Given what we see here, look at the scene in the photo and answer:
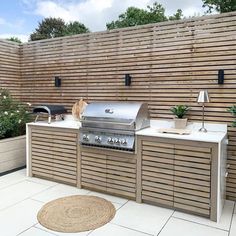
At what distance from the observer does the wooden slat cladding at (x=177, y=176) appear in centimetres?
287

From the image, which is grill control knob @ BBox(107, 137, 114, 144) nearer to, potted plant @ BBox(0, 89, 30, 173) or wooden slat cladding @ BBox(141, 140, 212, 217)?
wooden slat cladding @ BBox(141, 140, 212, 217)

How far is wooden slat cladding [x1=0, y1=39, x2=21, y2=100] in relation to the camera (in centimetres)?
514

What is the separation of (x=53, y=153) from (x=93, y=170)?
Answer: 818mm

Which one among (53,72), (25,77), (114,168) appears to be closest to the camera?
(114,168)

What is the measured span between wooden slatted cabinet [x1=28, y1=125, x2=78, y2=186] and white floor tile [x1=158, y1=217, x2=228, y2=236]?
5.54ft

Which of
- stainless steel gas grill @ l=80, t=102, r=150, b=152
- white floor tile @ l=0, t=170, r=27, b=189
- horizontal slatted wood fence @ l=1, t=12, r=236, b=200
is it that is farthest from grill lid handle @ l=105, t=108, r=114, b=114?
white floor tile @ l=0, t=170, r=27, b=189

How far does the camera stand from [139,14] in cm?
1667

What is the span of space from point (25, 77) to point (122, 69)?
249 cm

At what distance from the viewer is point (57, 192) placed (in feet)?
12.0

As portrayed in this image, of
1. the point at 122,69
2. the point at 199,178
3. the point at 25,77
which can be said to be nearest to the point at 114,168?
the point at 199,178

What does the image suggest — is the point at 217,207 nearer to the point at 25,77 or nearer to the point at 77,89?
the point at 77,89

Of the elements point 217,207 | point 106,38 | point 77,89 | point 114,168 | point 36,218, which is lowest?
point 36,218

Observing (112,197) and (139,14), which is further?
(139,14)

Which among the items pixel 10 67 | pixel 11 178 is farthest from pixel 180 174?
pixel 10 67
